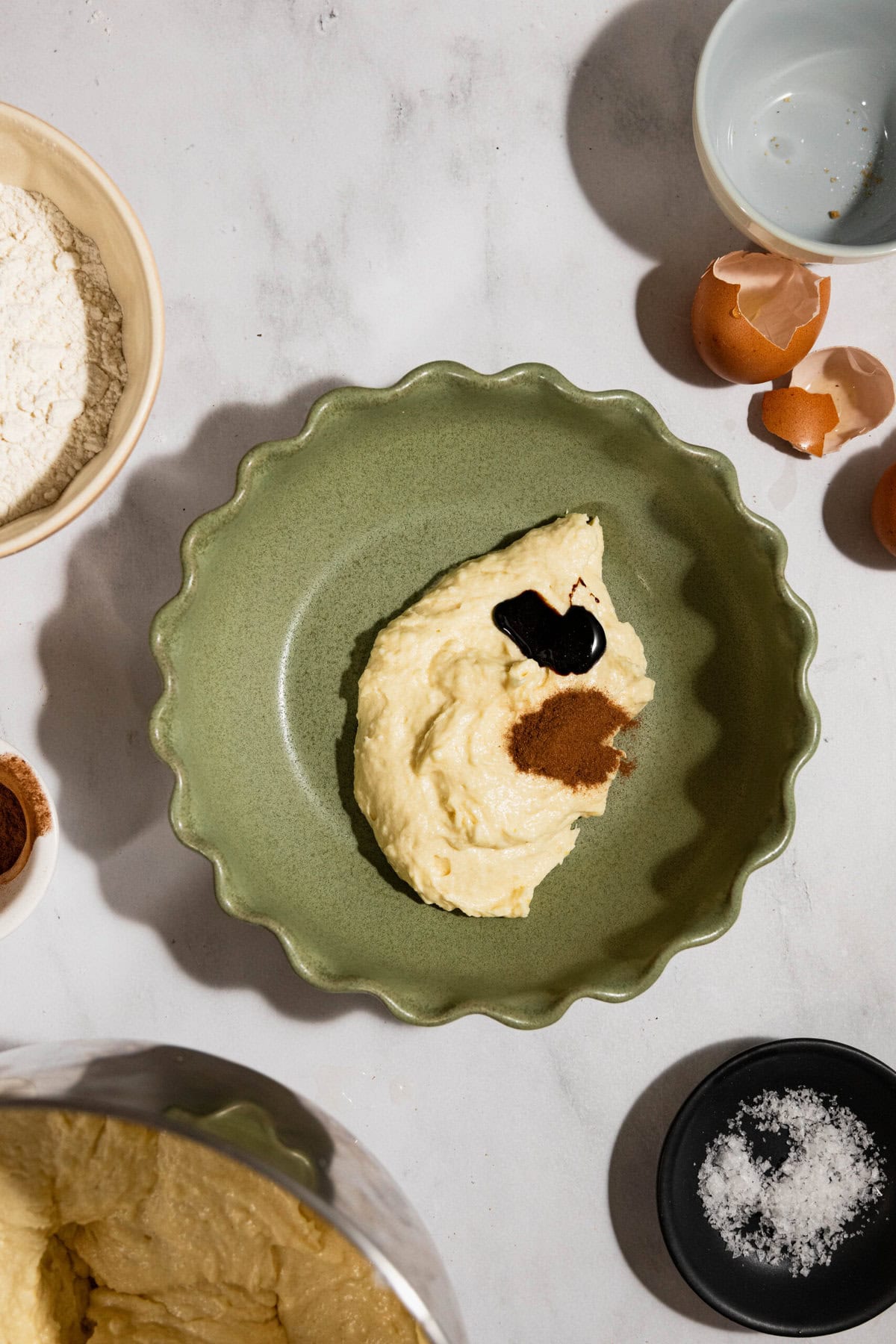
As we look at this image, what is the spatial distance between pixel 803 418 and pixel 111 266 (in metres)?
1.06

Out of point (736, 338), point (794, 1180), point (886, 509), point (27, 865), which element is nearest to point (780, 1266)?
point (794, 1180)

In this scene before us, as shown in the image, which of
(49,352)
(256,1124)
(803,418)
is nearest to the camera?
(256,1124)

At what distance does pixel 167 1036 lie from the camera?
5.17ft

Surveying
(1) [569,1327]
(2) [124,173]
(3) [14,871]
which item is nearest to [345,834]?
(3) [14,871]

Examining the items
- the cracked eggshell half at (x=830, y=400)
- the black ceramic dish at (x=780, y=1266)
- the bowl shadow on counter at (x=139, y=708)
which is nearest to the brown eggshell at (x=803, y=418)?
the cracked eggshell half at (x=830, y=400)

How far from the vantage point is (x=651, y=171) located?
1.61 metres

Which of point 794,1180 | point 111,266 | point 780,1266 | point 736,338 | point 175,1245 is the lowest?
point 780,1266

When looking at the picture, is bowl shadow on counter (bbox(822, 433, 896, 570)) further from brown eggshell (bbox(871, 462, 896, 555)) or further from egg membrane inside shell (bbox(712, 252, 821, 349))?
egg membrane inside shell (bbox(712, 252, 821, 349))

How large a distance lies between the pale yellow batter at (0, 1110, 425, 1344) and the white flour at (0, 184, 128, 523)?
0.86 m

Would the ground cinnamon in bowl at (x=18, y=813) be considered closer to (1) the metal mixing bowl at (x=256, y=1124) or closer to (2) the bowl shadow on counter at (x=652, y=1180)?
(1) the metal mixing bowl at (x=256, y=1124)

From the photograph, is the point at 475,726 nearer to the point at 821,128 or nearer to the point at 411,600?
the point at 411,600

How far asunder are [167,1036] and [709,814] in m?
0.92

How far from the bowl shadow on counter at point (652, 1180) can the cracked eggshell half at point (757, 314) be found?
1.07 metres

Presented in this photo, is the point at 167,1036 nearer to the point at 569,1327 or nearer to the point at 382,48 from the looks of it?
the point at 569,1327
